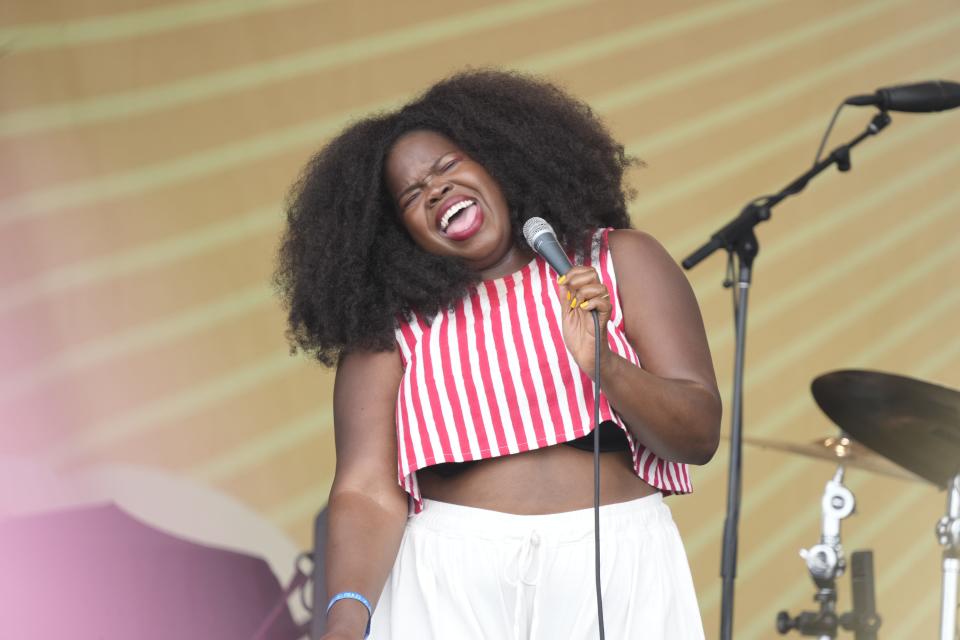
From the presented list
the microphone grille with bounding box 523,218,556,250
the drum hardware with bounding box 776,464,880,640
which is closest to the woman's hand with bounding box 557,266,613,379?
the microphone grille with bounding box 523,218,556,250

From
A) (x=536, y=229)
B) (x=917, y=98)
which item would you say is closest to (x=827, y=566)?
(x=917, y=98)

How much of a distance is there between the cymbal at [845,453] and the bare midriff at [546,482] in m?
1.27

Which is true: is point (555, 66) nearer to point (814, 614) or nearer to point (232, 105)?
point (232, 105)

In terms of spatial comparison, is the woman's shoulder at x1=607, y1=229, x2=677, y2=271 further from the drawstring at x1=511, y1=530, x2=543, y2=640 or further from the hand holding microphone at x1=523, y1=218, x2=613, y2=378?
the drawstring at x1=511, y1=530, x2=543, y2=640

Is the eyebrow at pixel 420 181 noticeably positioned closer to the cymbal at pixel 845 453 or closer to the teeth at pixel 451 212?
the teeth at pixel 451 212

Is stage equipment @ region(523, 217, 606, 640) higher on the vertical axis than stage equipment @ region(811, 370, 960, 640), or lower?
higher

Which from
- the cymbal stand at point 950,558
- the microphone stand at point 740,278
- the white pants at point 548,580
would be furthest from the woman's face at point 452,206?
the cymbal stand at point 950,558

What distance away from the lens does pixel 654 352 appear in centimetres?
177

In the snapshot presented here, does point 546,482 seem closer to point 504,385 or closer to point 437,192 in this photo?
point 504,385

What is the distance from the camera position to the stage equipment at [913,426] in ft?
8.82

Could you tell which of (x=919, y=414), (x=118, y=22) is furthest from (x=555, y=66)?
(x=919, y=414)

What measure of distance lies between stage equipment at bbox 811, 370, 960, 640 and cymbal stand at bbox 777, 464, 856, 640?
0.17 m

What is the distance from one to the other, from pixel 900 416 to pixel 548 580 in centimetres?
142

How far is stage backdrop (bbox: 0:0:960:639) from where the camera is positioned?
2.81m
